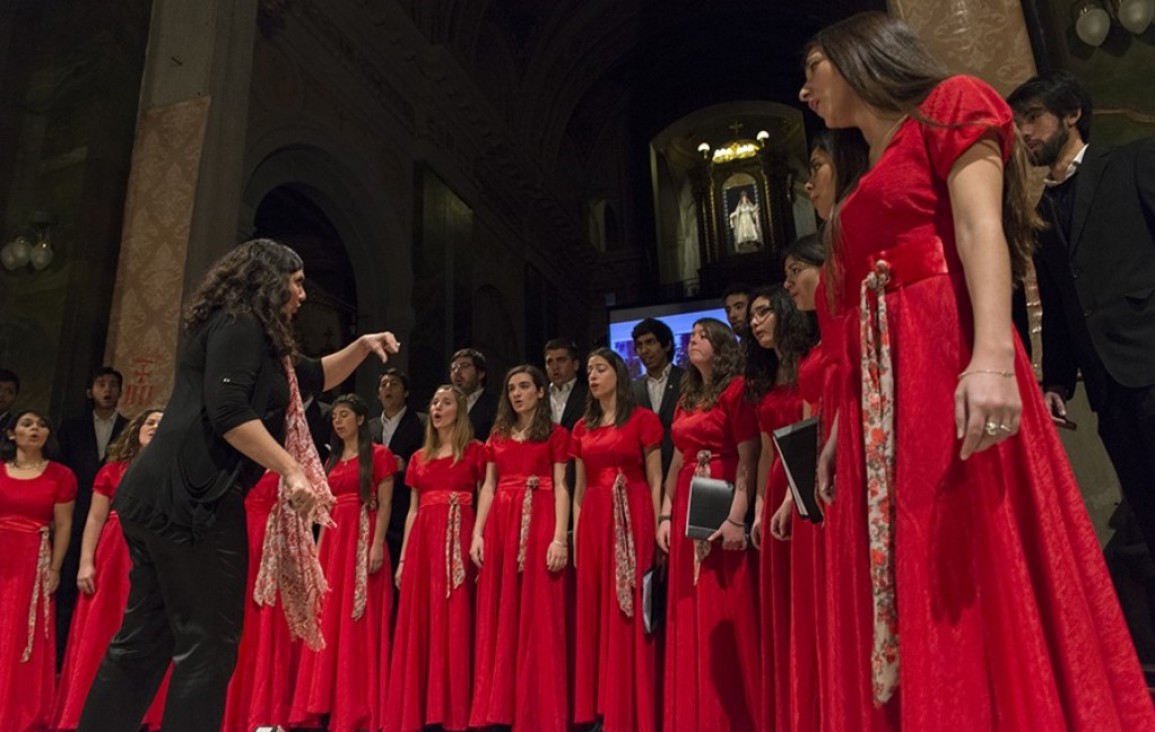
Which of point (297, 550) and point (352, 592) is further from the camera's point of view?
point (352, 592)

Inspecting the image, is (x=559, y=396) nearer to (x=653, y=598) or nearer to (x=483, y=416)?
(x=483, y=416)

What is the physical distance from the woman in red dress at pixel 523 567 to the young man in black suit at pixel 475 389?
0.96 metres

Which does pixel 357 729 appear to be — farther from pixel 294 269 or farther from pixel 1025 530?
pixel 1025 530

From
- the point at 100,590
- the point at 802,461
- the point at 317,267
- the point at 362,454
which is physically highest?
the point at 317,267

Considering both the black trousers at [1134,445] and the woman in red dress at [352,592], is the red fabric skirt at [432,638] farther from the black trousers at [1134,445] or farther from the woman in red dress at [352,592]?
the black trousers at [1134,445]

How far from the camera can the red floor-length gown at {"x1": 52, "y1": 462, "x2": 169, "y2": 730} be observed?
160 inches

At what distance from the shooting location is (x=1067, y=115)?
7.56ft

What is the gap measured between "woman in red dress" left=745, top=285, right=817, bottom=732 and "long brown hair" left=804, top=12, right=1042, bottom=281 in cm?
135

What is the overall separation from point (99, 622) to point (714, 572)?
3.13 meters

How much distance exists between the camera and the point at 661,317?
1227 cm

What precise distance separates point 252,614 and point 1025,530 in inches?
159

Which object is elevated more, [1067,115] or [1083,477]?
[1067,115]

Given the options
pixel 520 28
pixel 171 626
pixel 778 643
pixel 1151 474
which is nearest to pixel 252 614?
pixel 171 626

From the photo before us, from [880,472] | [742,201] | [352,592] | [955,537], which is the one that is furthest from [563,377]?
[742,201]
